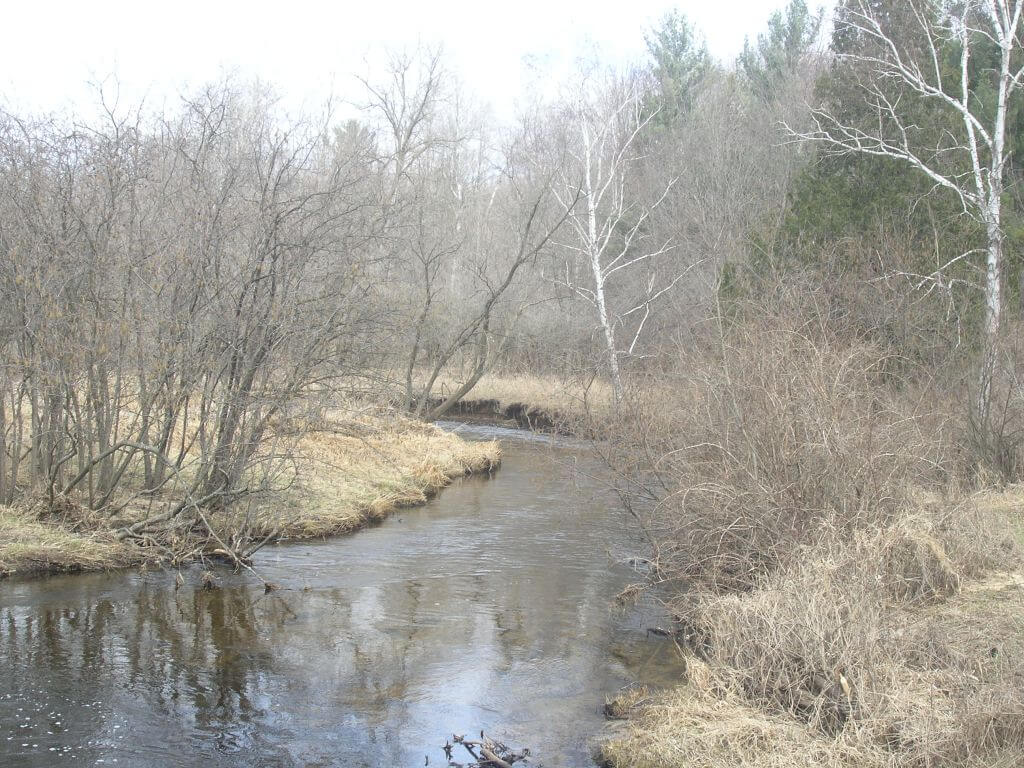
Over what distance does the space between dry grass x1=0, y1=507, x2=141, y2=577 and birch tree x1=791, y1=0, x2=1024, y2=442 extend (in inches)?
458

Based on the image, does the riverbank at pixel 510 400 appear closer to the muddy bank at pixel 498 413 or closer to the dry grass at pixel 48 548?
the muddy bank at pixel 498 413

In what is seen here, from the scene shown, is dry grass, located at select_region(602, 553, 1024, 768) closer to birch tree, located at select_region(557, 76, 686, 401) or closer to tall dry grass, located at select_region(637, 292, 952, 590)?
tall dry grass, located at select_region(637, 292, 952, 590)

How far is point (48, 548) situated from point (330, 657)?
4.37 m

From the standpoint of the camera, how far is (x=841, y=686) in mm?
6434

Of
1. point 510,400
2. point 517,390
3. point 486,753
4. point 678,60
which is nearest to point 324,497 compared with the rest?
point 486,753

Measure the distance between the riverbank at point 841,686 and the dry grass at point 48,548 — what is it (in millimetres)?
6760

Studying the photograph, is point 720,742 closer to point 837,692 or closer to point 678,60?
point 837,692

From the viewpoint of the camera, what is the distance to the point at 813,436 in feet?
30.6

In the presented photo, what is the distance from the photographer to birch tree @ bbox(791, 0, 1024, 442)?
1488 centimetres

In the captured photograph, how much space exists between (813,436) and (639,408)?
8.05ft

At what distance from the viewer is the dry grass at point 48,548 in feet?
36.2

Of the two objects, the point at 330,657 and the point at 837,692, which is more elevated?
the point at 837,692

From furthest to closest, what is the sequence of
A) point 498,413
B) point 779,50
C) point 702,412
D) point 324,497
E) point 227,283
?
point 779,50 < point 498,413 < point 324,497 < point 227,283 < point 702,412

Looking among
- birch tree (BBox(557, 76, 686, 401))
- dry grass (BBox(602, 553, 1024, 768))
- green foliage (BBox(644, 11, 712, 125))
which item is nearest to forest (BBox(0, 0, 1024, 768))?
dry grass (BBox(602, 553, 1024, 768))
